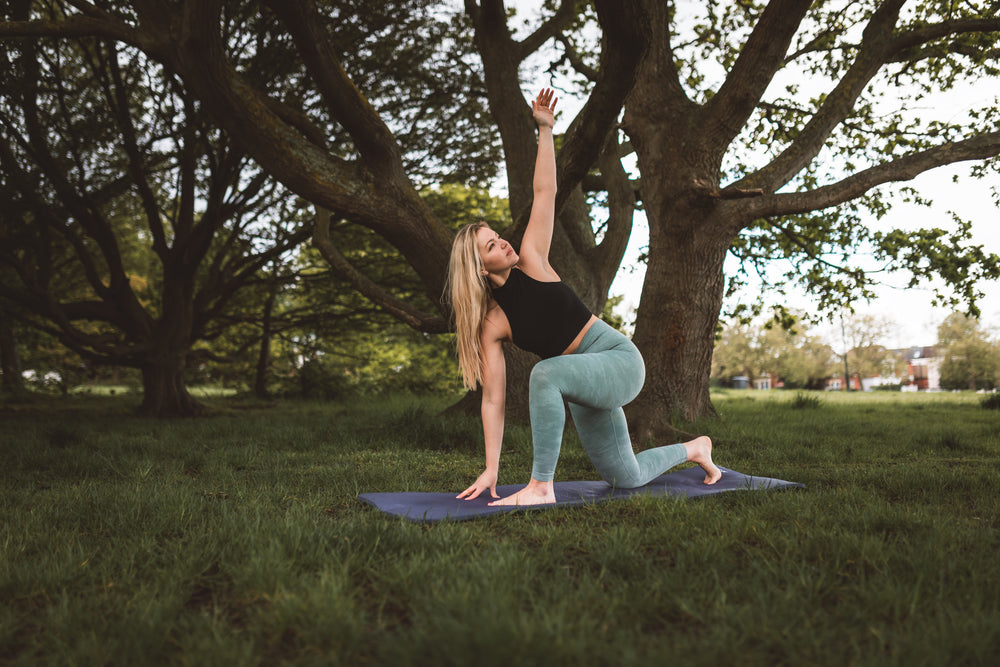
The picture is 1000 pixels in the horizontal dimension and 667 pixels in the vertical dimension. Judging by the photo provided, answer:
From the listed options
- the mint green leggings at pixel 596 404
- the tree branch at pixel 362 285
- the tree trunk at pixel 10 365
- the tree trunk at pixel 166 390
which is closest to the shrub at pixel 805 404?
the tree branch at pixel 362 285

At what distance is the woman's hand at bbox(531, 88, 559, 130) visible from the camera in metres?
3.65

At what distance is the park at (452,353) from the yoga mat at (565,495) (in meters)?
0.12

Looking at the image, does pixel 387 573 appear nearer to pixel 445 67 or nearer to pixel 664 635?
pixel 664 635

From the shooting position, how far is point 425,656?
5.07 feet

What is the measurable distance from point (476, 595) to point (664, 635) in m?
0.57

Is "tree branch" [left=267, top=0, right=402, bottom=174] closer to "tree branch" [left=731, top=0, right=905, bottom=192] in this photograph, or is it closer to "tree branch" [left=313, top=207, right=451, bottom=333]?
"tree branch" [left=313, top=207, right=451, bottom=333]

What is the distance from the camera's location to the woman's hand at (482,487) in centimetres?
343

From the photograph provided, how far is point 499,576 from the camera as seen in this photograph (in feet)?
6.71

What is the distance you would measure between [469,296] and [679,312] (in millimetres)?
3641

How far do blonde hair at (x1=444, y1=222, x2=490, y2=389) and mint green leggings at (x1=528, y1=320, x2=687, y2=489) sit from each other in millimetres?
457

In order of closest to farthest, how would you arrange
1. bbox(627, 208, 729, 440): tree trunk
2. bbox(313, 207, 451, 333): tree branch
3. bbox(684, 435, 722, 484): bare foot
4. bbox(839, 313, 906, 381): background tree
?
bbox(684, 435, 722, 484): bare foot, bbox(627, 208, 729, 440): tree trunk, bbox(313, 207, 451, 333): tree branch, bbox(839, 313, 906, 381): background tree

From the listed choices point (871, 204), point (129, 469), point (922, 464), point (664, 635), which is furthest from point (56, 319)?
point (871, 204)

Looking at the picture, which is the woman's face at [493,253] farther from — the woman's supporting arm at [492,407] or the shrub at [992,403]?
the shrub at [992,403]

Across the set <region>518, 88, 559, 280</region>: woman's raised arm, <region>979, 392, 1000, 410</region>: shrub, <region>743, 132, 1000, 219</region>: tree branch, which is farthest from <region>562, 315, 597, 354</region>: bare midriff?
<region>979, 392, 1000, 410</region>: shrub
